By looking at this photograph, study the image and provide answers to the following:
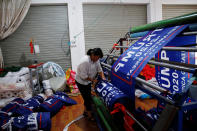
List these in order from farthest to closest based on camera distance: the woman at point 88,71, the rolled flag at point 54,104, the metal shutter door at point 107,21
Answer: the metal shutter door at point 107,21 → the rolled flag at point 54,104 → the woman at point 88,71

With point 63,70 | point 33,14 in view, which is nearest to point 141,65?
point 63,70

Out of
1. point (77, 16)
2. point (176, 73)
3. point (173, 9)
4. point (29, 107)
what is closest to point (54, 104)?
point (29, 107)

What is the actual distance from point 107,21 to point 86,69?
10.8ft

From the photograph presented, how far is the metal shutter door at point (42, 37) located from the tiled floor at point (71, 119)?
2276mm

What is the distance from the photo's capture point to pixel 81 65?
2.37m

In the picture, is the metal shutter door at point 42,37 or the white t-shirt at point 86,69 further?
the metal shutter door at point 42,37

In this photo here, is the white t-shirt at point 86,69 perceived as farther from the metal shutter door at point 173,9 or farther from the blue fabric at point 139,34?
the metal shutter door at point 173,9

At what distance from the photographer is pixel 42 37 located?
4871mm

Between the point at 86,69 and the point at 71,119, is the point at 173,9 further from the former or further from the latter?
the point at 71,119

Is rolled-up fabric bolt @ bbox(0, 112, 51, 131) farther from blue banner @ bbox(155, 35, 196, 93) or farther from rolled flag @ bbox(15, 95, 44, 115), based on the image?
blue banner @ bbox(155, 35, 196, 93)

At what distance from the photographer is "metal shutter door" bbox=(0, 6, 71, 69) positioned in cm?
473

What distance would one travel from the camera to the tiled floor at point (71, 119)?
246cm

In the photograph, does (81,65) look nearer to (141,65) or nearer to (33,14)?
(141,65)

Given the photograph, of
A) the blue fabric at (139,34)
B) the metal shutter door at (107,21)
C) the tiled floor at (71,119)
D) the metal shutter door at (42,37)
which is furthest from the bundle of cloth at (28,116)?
the metal shutter door at (107,21)
